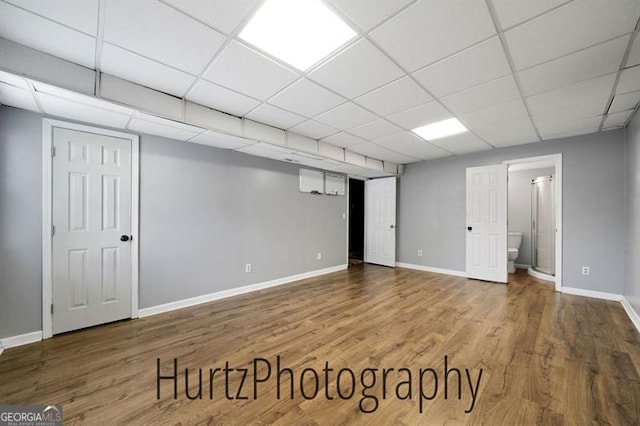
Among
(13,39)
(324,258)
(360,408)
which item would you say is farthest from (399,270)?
(13,39)

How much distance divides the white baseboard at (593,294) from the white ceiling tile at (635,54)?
3357mm

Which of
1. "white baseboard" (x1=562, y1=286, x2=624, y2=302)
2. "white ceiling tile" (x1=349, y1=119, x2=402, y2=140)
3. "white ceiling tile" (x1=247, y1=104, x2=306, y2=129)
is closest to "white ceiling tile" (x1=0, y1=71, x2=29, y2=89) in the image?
"white ceiling tile" (x1=247, y1=104, x2=306, y2=129)

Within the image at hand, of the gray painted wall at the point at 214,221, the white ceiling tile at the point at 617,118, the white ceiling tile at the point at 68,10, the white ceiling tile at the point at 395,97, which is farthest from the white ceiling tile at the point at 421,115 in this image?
the white ceiling tile at the point at 68,10

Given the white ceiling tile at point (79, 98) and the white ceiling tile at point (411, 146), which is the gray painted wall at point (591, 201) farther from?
the white ceiling tile at point (79, 98)

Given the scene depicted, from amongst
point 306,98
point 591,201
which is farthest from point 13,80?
point 591,201

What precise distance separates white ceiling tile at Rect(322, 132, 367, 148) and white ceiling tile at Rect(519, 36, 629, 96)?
2088mm

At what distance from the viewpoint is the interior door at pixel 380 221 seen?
5.85 metres

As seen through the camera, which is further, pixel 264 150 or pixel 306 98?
pixel 264 150

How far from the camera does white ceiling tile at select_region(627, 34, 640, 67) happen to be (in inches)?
67.8

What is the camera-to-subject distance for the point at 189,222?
3367 millimetres

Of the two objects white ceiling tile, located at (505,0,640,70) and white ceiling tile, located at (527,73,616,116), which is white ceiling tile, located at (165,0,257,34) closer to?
white ceiling tile, located at (505,0,640,70)

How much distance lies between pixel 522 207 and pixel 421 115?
197 inches

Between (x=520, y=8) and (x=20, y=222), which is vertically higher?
(x=520, y=8)
